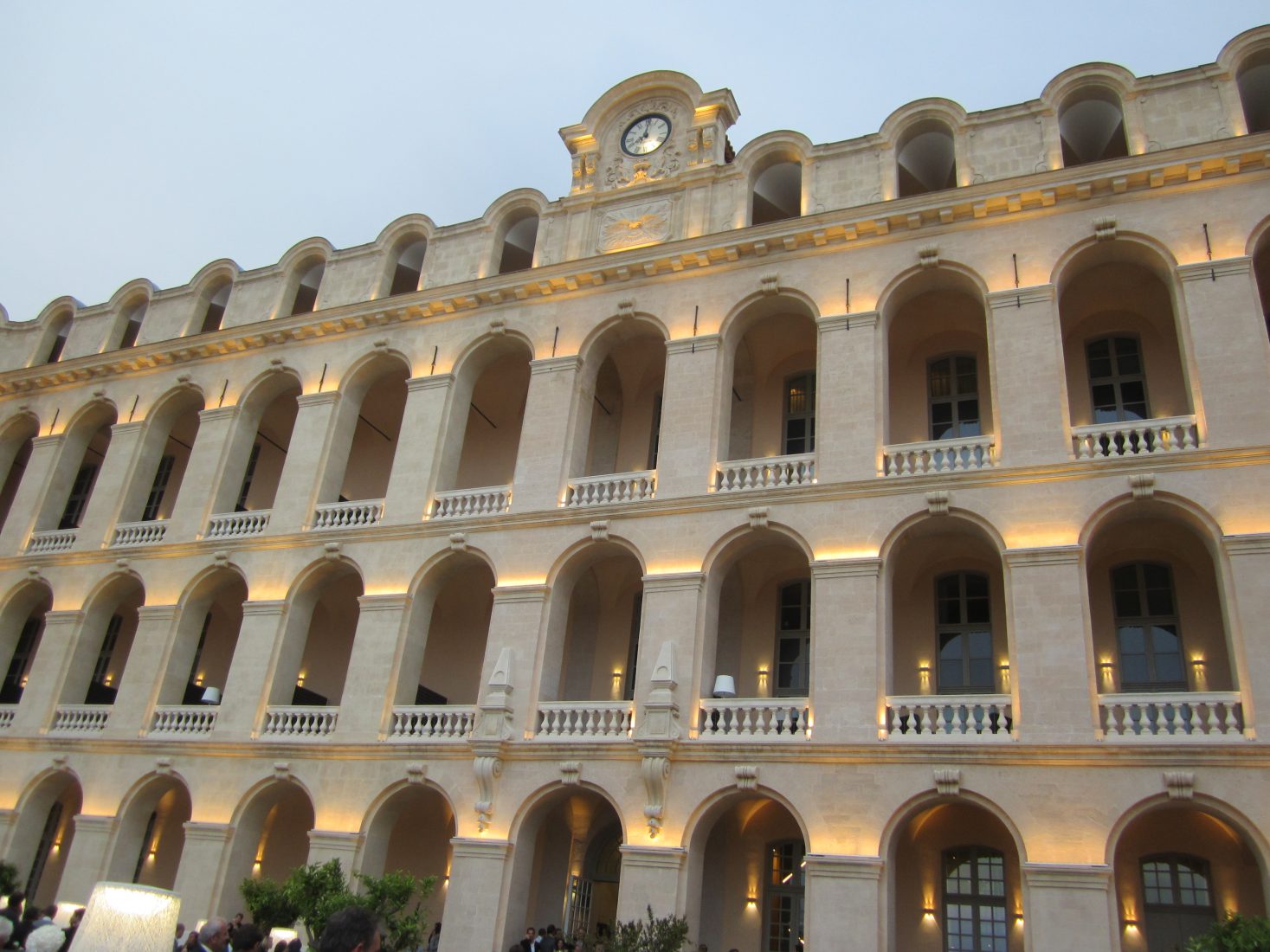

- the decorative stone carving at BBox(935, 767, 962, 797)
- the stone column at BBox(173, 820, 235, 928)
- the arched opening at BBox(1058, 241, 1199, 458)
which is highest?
the arched opening at BBox(1058, 241, 1199, 458)

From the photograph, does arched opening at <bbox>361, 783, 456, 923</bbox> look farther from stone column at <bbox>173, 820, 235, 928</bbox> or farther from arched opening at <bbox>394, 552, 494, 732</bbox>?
stone column at <bbox>173, 820, 235, 928</bbox>

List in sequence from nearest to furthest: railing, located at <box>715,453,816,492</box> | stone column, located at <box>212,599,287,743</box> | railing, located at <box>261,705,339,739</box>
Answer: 1. railing, located at <box>715,453,816,492</box>
2. railing, located at <box>261,705,339,739</box>
3. stone column, located at <box>212,599,287,743</box>

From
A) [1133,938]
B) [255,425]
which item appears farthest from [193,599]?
[1133,938]

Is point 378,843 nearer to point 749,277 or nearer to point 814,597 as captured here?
point 814,597

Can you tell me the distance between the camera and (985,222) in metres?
21.5

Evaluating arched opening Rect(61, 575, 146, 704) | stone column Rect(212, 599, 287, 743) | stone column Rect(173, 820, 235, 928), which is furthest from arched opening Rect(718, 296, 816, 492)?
arched opening Rect(61, 575, 146, 704)

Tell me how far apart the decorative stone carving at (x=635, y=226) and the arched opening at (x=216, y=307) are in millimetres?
11926

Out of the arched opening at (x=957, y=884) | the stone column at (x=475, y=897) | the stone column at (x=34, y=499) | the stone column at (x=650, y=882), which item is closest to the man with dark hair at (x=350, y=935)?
the stone column at (x=650, y=882)

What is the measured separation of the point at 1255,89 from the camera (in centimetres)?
2167

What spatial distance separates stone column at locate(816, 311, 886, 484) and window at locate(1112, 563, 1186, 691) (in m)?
5.44

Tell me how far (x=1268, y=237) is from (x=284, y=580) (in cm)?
2167

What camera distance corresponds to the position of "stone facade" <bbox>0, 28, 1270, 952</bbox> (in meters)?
17.6

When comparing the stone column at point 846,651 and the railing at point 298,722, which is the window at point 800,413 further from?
the railing at point 298,722

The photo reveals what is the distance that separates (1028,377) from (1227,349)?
10.8 ft
